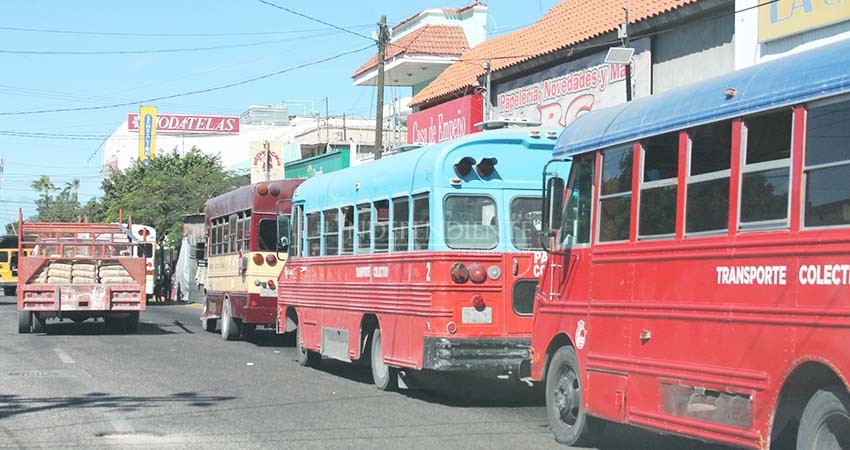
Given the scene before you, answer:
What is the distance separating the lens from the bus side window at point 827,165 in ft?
21.2

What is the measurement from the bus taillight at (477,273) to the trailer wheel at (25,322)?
579 inches

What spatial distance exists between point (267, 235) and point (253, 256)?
47 cm

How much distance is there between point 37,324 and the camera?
24672 mm

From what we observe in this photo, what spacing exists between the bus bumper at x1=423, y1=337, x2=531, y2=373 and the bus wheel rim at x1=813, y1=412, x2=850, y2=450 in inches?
212

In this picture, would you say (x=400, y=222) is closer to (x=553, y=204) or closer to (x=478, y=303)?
(x=478, y=303)

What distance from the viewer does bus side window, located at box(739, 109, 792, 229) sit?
7.05 meters

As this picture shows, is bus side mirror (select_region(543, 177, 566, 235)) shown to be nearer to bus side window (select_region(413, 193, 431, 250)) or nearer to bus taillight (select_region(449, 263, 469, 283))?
bus taillight (select_region(449, 263, 469, 283))

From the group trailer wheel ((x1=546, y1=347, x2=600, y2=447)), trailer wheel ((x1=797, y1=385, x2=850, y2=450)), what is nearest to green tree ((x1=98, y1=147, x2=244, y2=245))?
trailer wheel ((x1=546, y1=347, x2=600, y2=447))

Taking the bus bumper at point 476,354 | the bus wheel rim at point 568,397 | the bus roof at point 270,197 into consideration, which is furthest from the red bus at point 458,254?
the bus roof at point 270,197

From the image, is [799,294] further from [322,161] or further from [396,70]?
[322,161]

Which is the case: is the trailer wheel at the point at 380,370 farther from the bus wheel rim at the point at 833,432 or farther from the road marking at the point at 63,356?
the bus wheel rim at the point at 833,432

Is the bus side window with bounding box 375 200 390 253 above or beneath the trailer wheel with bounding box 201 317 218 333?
above

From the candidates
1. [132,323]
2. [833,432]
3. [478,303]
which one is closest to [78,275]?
[132,323]

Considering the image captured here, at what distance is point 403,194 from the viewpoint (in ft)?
42.4
